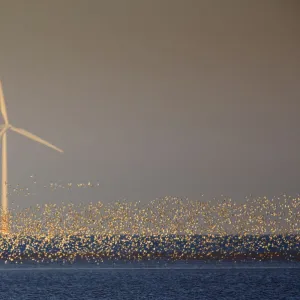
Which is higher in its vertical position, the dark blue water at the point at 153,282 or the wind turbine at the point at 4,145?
the wind turbine at the point at 4,145

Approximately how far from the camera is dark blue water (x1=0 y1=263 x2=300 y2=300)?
10.7 meters

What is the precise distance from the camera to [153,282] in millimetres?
11914

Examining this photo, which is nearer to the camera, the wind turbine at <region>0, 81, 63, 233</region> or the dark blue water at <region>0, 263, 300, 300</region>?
the dark blue water at <region>0, 263, 300, 300</region>

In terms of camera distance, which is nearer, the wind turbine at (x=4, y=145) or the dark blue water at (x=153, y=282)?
the dark blue water at (x=153, y=282)

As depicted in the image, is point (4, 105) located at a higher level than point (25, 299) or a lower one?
higher

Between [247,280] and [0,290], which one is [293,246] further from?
[0,290]

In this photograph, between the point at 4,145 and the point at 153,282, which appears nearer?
the point at 153,282

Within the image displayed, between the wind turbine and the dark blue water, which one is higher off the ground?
the wind turbine

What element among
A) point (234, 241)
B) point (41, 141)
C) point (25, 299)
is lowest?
point (25, 299)

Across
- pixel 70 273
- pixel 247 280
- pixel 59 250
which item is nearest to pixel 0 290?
pixel 70 273

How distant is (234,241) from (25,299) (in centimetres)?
966

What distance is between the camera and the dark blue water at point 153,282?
1074 centimetres

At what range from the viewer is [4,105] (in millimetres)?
20578

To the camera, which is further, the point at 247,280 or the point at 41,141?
the point at 41,141
